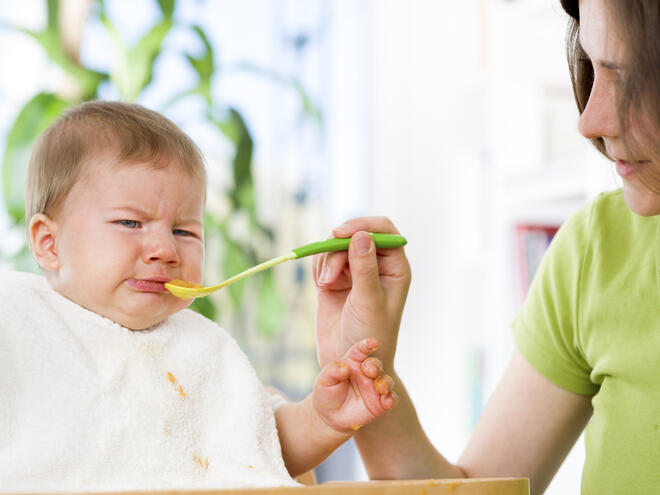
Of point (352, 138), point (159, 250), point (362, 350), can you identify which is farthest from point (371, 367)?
point (352, 138)

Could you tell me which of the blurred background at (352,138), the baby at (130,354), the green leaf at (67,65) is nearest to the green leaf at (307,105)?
the blurred background at (352,138)

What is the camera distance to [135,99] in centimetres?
189

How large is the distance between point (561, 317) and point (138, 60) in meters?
1.40

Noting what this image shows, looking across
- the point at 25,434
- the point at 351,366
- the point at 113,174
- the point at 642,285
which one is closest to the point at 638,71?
the point at 642,285

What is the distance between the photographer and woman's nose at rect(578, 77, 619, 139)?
0.69 m

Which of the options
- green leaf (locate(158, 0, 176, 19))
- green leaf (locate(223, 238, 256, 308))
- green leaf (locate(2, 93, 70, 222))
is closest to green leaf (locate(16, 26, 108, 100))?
green leaf (locate(2, 93, 70, 222))

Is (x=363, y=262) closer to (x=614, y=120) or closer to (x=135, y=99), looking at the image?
(x=614, y=120)

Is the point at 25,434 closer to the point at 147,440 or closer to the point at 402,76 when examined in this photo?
the point at 147,440

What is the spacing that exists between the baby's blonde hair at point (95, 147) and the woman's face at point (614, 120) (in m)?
0.44

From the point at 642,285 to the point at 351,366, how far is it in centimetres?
35

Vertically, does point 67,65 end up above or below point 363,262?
above

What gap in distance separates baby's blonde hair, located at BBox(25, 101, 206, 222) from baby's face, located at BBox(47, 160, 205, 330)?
15 millimetres

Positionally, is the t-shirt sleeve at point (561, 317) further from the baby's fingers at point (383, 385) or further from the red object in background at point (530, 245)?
the red object in background at point (530, 245)

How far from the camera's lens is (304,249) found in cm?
75
